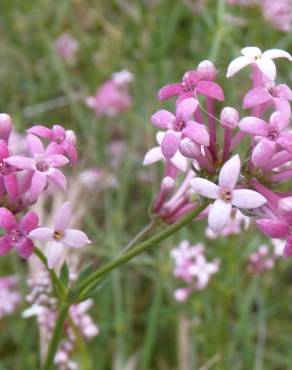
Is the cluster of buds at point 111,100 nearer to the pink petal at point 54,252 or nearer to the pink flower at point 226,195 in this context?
the pink petal at point 54,252

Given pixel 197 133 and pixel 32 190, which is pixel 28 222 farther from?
pixel 197 133

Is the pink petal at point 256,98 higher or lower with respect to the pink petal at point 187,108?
higher

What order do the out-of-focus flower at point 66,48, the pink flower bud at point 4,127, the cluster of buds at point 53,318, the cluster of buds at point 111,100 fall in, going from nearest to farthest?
the pink flower bud at point 4,127 < the cluster of buds at point 53,318 < the cluster of buds at point 111,100 < the out-of-focus flower at point 66,48

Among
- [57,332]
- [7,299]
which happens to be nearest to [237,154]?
[57,332]

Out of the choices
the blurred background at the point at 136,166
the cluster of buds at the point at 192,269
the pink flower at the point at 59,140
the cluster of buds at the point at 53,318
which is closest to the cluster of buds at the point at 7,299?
the blurred background at the point at 136,166

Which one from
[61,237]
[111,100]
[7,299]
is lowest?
[7,299]

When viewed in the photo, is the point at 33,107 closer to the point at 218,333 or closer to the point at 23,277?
the point at 23,277

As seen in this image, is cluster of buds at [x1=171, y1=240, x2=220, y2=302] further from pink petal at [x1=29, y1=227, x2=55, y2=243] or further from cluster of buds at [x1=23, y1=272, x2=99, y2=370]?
pink petal at [x1=29, y1=227, x2=55, y2=243]
